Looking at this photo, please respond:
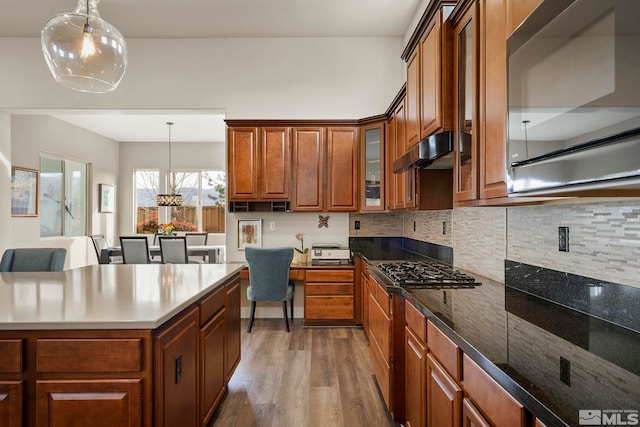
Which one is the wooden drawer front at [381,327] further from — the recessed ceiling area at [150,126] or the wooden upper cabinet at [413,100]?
the recessed ceiling area at [150,126]

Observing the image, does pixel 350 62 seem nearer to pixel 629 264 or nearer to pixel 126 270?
pixel 126 270

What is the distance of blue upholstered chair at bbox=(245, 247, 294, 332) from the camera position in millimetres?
3893

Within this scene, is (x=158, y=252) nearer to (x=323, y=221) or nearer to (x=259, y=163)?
(x=259, y=163)

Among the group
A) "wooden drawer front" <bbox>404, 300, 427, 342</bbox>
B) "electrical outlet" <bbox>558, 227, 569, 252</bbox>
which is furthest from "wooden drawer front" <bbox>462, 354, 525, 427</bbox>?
"electrical outlet" <bbox>558, 227, 569, 252</bbox>

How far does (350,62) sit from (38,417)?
4281 millimetres

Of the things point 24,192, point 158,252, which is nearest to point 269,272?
point 158,252

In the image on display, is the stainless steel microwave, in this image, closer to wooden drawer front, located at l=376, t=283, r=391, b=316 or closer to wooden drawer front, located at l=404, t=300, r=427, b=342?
wooden drawer front, located at l=404, t=300, r=427, b=342

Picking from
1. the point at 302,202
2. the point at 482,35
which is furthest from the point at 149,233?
the point at 482,35

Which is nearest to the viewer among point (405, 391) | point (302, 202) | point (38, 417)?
point (38, 417)

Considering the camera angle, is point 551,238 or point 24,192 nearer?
point 551,238

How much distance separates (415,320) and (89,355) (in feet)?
4.61

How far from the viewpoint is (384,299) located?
2355 millimetres

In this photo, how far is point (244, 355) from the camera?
133 inches

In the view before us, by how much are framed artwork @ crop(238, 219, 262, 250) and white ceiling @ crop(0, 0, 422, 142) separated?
1.55 meters
